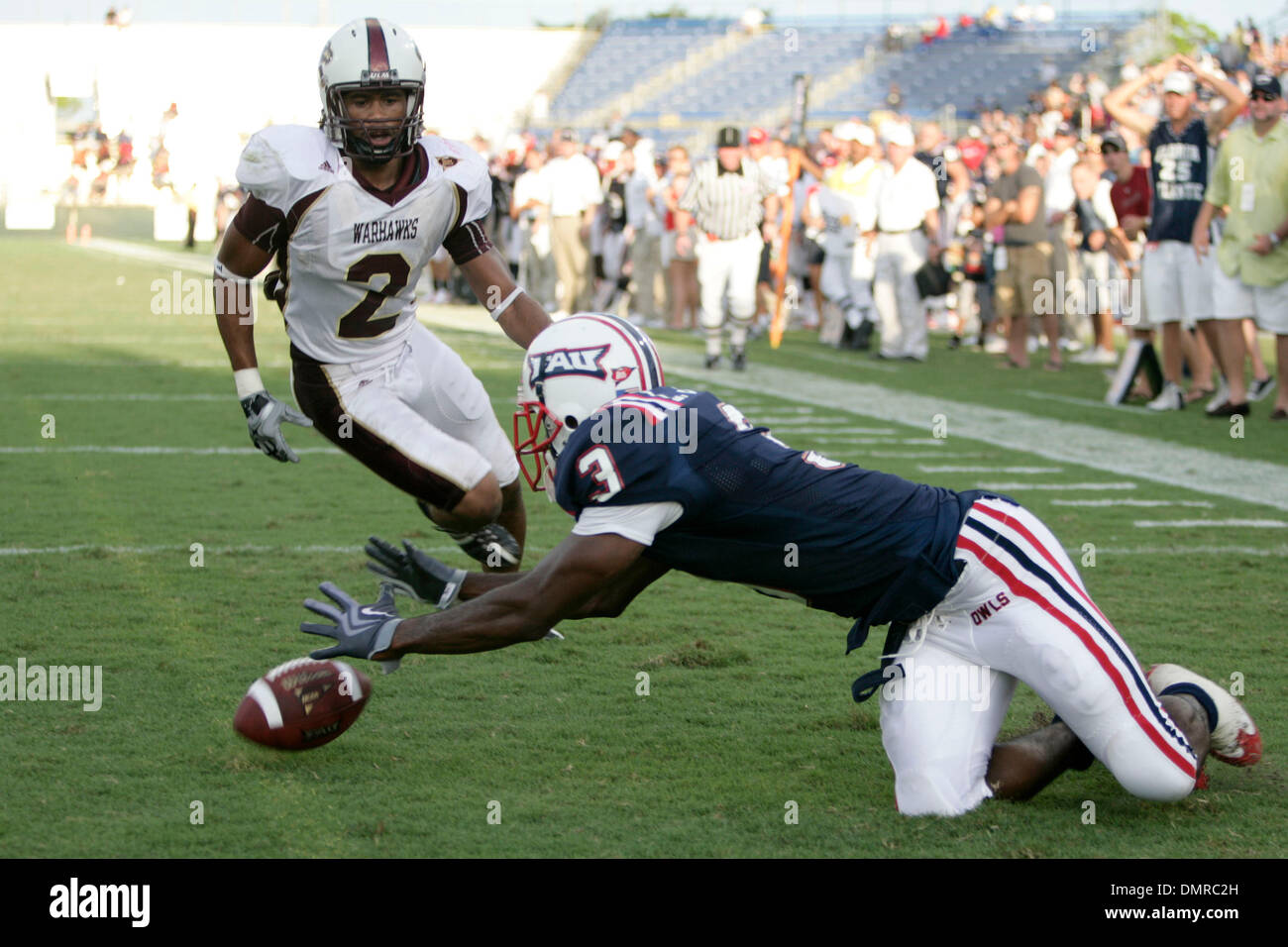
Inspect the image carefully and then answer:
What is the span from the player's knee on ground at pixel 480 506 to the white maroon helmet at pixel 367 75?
1070 millimetres

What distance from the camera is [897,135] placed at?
13914 millimetres

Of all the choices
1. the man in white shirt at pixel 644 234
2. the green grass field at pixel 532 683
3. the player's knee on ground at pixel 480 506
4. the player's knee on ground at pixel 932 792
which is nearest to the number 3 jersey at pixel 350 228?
the player's knee on ground at pixel 480 506

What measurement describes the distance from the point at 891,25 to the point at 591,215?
2235cm

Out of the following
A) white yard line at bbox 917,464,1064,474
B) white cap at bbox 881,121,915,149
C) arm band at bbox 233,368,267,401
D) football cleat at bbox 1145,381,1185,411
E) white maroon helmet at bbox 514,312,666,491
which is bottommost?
white yard line at bbox 917,464,1064,474

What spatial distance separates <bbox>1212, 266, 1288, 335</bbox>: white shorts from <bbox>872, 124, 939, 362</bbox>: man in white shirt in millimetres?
3921

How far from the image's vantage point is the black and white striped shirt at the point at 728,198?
517 inches

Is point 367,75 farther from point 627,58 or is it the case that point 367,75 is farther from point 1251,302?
point 627,58

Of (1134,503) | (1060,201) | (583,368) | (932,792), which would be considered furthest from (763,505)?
(1060,201)

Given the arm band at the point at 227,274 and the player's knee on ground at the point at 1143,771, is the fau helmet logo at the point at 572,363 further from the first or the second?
the arm band at the point at 227,274

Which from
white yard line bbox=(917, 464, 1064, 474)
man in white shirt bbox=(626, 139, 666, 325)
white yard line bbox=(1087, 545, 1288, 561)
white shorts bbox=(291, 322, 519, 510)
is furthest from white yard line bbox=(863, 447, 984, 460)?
man in white shirt bbox=(626, 139, 666, 325)

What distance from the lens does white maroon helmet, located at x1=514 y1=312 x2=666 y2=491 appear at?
372 cm

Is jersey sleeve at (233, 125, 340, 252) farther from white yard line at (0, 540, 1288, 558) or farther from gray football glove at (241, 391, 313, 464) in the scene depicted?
white yard line at (0, 540, 1288, 558)

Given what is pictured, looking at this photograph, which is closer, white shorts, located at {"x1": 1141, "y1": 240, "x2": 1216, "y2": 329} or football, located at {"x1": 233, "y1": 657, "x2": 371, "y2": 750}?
football, located at {"x1": 233, "y1": 657, "x2": 371, "y2": 750}

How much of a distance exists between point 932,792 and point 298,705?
1.56m
